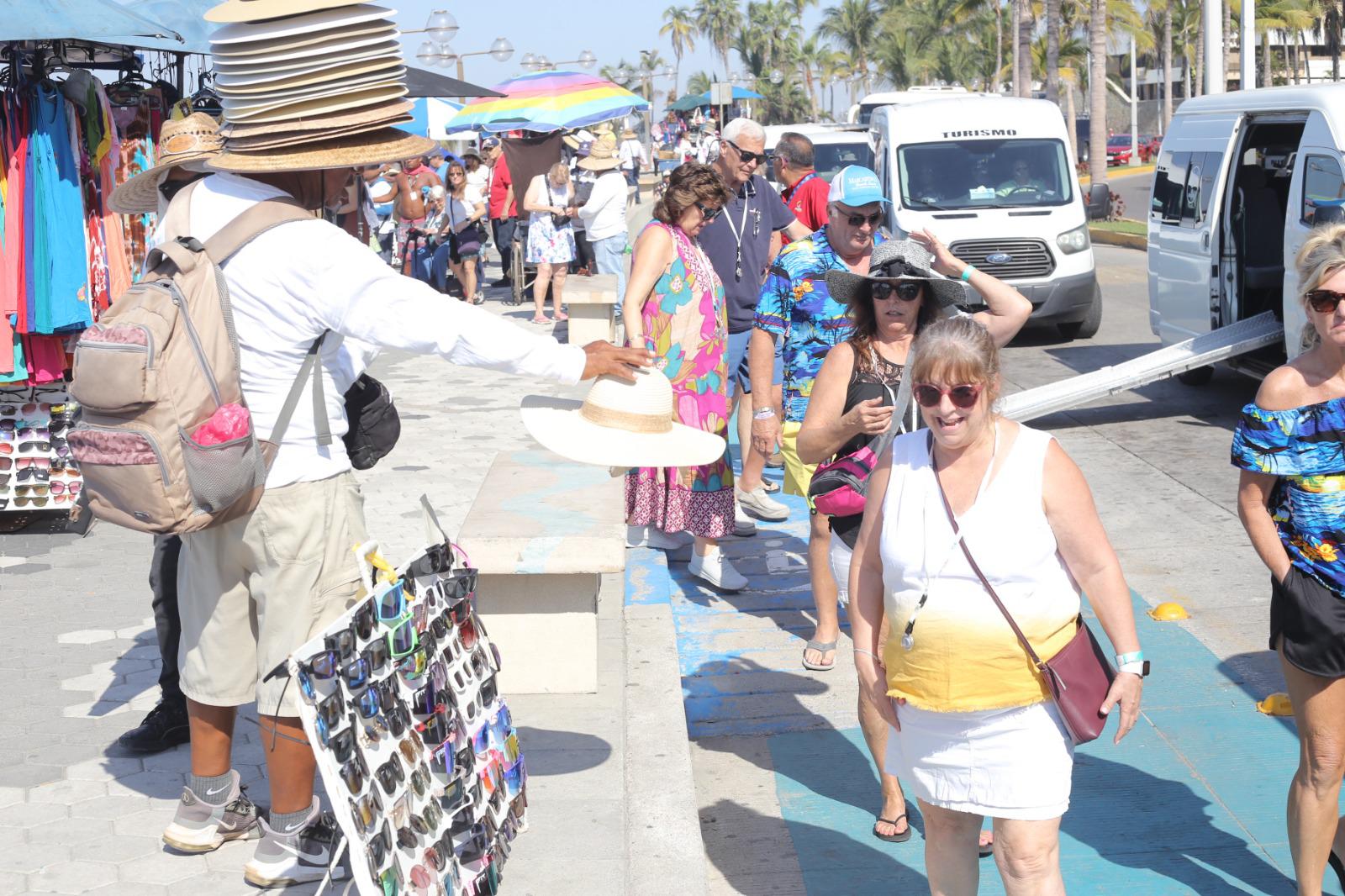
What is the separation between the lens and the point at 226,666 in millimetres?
3729

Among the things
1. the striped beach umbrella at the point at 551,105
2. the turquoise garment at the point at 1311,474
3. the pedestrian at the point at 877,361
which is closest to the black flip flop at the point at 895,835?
the pedestrian at the point at 877,361

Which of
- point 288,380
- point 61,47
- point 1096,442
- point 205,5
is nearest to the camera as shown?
point 288,380

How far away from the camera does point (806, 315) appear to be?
18.0ft

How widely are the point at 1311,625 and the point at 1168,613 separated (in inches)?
116

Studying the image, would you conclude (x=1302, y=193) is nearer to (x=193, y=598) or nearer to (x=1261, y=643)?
(x=1261, y=643)

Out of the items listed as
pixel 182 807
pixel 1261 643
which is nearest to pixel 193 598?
pixel 182 807

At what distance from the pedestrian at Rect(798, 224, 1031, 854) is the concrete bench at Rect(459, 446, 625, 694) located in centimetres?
85

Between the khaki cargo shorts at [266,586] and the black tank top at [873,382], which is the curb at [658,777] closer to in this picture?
the black tank top at [873,382]

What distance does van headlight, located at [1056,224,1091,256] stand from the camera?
1412cm

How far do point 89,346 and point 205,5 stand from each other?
19.7 feet

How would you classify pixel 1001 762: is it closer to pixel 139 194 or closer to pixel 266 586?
pixel 266 586

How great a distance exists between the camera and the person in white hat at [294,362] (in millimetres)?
3387

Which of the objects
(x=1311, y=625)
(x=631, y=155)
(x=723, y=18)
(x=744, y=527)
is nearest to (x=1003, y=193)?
(x=744, y=527)

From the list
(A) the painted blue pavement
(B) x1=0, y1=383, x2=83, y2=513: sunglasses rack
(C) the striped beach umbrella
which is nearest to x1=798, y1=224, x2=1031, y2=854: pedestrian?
(A) the painted blue pavement
